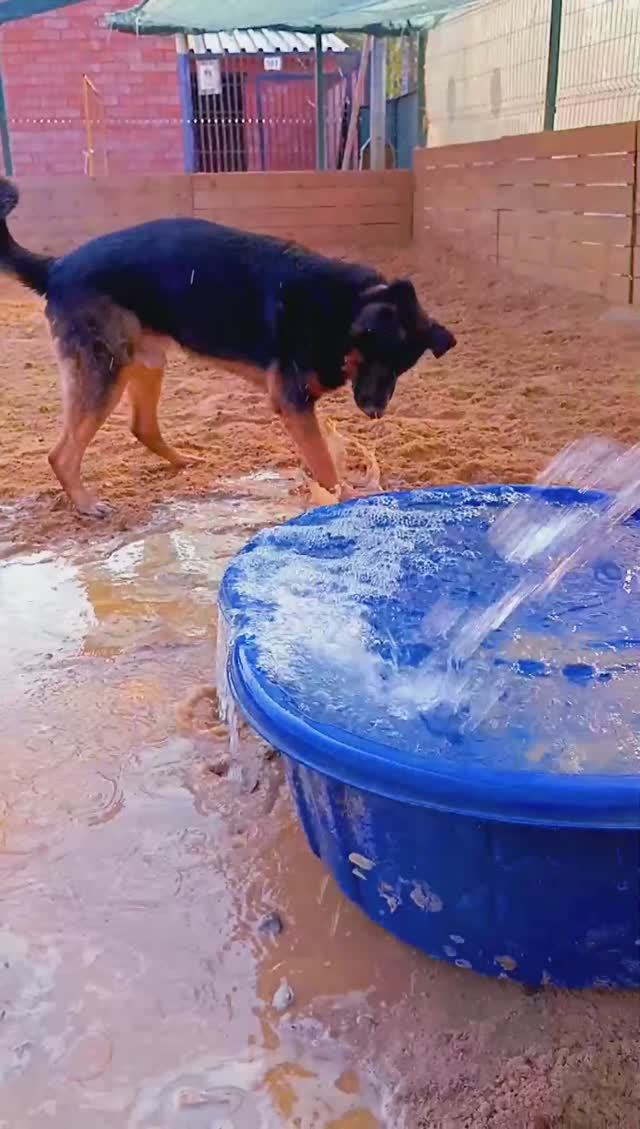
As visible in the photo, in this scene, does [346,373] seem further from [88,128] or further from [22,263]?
[88,128]

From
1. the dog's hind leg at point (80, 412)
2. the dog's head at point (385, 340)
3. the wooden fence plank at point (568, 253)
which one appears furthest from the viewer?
the wooden fence plank at point (568, 253)

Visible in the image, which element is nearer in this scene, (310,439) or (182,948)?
(182,948)

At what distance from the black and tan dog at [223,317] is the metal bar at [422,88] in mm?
9790

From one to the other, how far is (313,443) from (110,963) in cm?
262

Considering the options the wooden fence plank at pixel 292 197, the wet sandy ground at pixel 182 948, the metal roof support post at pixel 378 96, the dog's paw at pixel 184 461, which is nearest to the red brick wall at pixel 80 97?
the metal roof support post at pixel 378 96

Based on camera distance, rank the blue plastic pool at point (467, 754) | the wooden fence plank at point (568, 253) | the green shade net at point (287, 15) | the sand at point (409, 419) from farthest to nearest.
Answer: the green shade net at point (287, 15) < the wooden fence plank at point (568, 253) < the sand at point (409, 419) < the blue plastic pool at point (467, 754)

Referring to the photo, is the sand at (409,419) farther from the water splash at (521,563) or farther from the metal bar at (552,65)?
the metal bar at (552,65)

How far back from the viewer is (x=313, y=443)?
423 cm

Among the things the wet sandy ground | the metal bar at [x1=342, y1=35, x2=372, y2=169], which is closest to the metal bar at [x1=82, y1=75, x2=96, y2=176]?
the metal bar at [x1=342, y1=35, x2=372, y2=169]

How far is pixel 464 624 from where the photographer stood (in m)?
2.20

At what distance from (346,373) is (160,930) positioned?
106 inches

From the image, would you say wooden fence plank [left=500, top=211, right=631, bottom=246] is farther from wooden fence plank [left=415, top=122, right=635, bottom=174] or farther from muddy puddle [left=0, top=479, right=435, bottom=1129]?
muddy puddle [left=0, top=479, right=435, bottom=1129]

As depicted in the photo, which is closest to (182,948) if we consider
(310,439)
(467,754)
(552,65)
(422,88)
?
(467,754)

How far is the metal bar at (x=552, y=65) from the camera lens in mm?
8500
